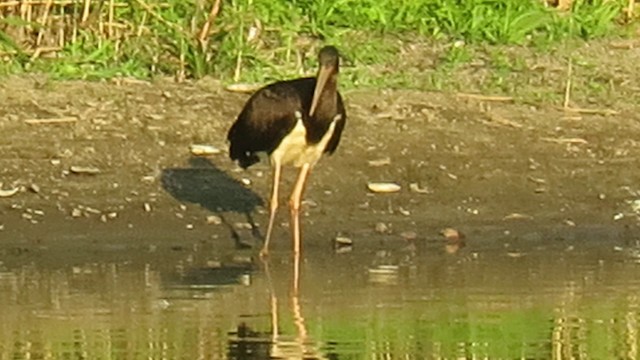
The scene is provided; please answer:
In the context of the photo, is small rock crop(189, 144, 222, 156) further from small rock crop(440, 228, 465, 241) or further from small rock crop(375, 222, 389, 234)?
small rock crop(440, 228, 465, 241)

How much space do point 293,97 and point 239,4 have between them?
9.72ft

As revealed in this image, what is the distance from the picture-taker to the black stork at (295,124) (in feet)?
38.2

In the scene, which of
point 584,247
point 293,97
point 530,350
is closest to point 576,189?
point 584,247

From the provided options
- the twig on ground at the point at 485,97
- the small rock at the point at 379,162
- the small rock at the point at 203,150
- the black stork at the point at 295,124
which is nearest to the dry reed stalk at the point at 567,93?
the twig on ground at the point at 485,97

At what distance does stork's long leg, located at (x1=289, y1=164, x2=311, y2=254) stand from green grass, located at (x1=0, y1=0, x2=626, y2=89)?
2.18m

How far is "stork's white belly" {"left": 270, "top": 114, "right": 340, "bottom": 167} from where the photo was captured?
11688 mm

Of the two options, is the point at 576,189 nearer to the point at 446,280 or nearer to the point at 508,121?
the point at 508,121

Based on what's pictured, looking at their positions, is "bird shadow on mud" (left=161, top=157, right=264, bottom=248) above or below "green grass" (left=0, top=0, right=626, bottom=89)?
below

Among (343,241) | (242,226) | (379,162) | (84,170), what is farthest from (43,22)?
(343,241)

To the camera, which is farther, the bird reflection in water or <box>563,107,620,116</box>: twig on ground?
<box>563,107,620,116</box>: twig on ground

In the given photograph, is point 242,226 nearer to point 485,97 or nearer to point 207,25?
point 207,25

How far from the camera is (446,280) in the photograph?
1076 cm

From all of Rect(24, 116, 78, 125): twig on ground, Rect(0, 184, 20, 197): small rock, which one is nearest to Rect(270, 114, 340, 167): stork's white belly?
Rect(0, 184, 20, 197): small rock

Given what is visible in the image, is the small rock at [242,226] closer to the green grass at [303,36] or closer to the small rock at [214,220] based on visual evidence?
the small rock at [214,220]
